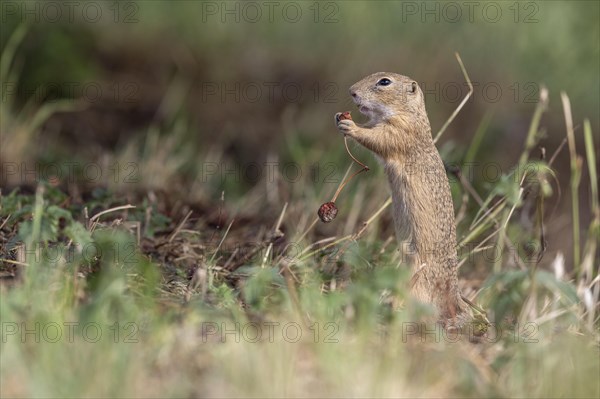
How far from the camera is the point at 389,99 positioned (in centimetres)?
518

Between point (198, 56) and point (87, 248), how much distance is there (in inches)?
245

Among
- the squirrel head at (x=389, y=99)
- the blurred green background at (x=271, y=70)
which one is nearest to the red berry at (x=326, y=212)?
the squirrel head at (x=389, y=99)

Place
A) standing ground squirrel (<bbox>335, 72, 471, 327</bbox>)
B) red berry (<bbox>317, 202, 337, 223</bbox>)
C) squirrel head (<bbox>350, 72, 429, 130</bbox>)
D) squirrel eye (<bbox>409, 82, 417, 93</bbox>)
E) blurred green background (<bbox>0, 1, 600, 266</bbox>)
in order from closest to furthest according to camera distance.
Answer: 1. red berry (<bbox>317, 202, 337, 223</bbox>)
2. standing ground squirrel (<bbox>335, 72, 471, 327</bbox>)
3. squirrel head (<bbox>350, 72, 429, 130</bbox>)
4. squirrel eye (<bbox>409, 82, 417, 93</bbox>)
5. blurred green background (<bbox>0, 1, 600, 266</bbox>)

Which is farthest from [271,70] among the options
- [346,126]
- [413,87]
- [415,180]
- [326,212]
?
[326,212]

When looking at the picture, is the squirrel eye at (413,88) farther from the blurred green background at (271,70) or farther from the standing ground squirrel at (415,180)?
the blurred green background at (271,70)

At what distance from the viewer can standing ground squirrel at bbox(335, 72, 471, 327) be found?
4820 millimetres

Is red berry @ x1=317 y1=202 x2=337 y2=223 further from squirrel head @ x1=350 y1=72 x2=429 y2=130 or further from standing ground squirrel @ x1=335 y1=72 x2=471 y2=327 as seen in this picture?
squirrel head @ x1=350 y1=72 x2=429 y2=130

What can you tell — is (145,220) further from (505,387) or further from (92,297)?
(505,387)

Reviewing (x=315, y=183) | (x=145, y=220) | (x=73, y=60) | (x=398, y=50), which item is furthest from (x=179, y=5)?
(x=145, y=220)

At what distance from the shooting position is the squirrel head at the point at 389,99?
16.8 ft

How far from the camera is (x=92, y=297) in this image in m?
3.62

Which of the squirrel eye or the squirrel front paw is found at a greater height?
the squirrel eye

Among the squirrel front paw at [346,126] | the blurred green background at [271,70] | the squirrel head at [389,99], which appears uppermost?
the squirrel head at [389,99]

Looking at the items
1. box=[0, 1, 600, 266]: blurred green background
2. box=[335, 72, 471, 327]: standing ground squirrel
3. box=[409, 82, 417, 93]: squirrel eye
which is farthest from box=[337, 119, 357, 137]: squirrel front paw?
box=[0, 1, 600, 266]: blurred green background
